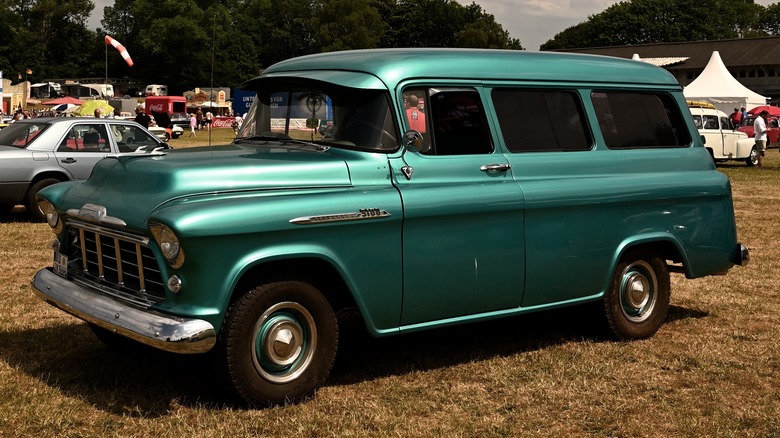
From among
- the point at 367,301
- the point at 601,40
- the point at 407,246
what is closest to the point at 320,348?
the point at 367,301

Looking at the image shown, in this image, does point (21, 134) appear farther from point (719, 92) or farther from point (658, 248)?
point (719, 92)

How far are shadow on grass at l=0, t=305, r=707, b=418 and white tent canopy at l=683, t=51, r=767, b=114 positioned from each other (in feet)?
125

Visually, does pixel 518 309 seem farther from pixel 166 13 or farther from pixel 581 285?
pixel 166 13

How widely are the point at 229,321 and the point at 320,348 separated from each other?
64cm

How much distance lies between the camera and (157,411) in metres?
5.26

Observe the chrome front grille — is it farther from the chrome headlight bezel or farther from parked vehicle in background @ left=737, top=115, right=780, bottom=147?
parked vehicle in background @ left=737, top=115, right=780, bottom=147

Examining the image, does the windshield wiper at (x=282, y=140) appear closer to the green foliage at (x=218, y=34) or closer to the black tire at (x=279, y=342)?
the black tire at (x=279, y=342)

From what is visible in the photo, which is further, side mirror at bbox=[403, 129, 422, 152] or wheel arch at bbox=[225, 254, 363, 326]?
side mirror at bbox=[403, 129, 422, 152]

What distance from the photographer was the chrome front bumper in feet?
15.8

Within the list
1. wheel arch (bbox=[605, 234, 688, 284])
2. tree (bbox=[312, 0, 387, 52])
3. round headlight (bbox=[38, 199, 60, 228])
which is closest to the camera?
round headlight (bbox=[38, 199, 60, 228])

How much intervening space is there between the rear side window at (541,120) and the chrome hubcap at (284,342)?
189cm

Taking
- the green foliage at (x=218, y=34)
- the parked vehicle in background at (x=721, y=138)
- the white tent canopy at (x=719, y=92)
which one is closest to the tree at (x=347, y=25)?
the green foliage at (x=218, y=34)

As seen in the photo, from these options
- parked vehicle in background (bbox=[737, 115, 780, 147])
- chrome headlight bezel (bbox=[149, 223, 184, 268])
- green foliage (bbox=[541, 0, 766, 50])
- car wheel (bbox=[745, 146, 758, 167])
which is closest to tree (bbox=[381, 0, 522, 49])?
green foliage (bbox=[541, 0, 766, 50])

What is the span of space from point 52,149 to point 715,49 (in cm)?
9598
